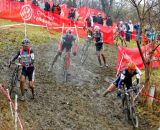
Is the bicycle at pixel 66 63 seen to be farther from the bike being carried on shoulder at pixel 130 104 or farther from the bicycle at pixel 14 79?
the bike being carried on shoulder at pixel 130 104

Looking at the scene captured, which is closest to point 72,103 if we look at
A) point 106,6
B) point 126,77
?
point 126,77

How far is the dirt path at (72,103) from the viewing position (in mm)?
13680

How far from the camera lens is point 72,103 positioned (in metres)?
15.7

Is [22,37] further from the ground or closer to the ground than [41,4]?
closer to the ground

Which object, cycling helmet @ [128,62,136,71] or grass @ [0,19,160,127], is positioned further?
grass @ [0,19,160,127]

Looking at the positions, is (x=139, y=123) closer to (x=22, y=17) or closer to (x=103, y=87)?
(x=103, y=87)

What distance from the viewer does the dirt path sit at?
13680 mm

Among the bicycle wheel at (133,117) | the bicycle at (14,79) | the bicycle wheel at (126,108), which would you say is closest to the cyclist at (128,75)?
the bicycle wheel at (126,108)

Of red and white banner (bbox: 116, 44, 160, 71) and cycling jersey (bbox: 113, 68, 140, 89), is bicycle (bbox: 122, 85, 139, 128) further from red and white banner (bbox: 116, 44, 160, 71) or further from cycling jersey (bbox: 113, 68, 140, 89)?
red and white banner (bbox: 116, 44, 160, 71)

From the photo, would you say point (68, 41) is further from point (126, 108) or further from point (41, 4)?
point (41, 4)

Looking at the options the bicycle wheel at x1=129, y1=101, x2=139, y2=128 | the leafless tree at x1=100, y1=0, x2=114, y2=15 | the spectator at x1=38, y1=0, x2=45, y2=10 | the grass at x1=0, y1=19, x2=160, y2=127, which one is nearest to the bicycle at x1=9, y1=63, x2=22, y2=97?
the bicycle wheel at x1=129, y1=101, x2=139, y2=128

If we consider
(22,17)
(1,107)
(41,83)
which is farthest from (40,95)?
(22,17)

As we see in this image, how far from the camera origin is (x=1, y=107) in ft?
44.3

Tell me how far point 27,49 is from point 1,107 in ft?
8.01
